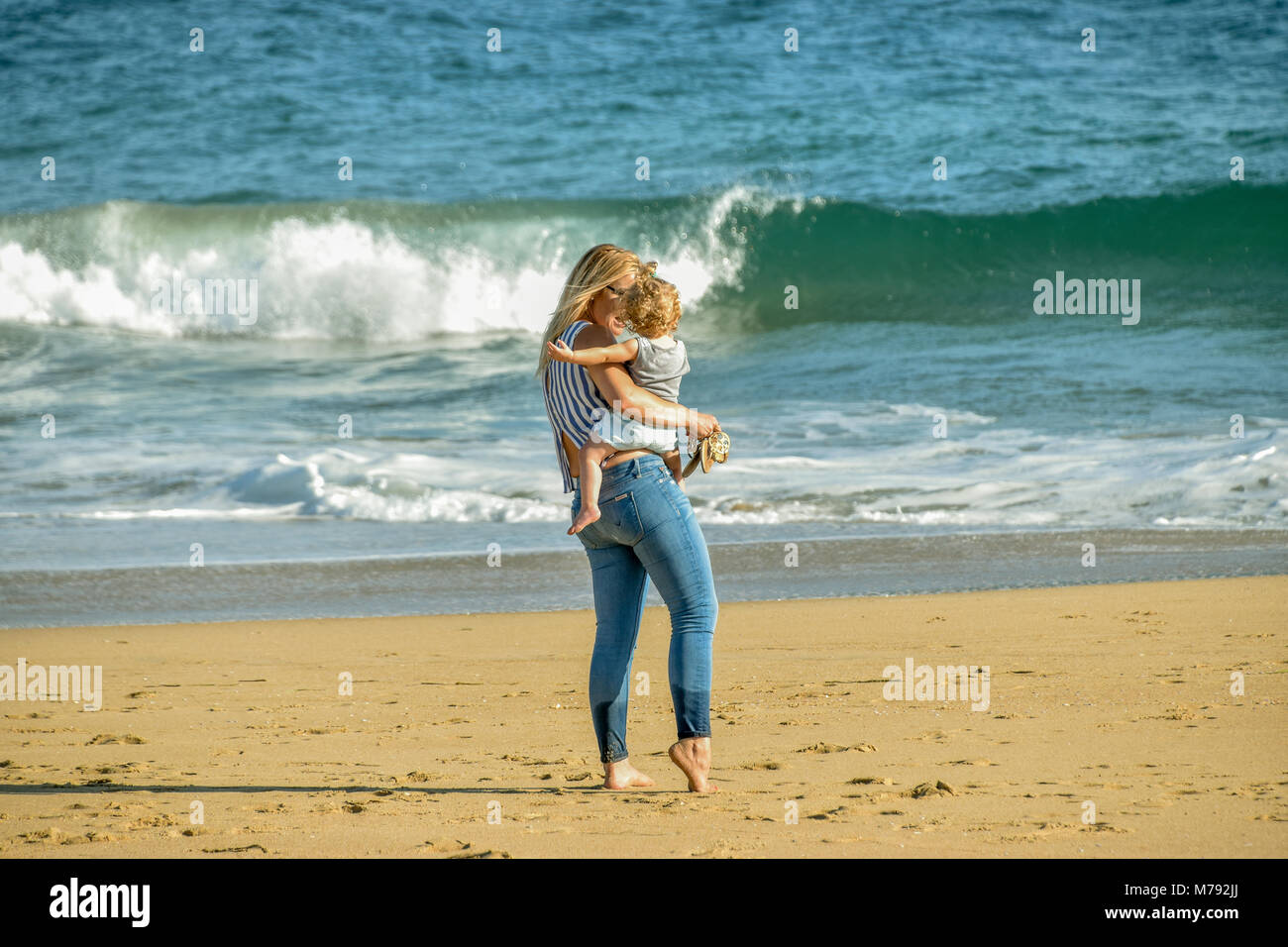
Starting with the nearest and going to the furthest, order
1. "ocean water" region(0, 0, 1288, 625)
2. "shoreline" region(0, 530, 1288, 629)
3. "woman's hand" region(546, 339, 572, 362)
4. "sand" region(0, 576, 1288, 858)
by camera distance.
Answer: "sand" region(0, 576, 1288, 858)
"woman's hand" region(546, 339, 572, 362)
"shoreline" region(0, 530, 1288, 629)
"ocean water" region(0, 0, 1288, 625)

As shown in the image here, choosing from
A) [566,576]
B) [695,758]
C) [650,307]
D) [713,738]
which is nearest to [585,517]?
[650,307]

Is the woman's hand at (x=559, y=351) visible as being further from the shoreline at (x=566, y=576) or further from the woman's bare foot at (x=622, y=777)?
the shoreline at (x=566, y=576)

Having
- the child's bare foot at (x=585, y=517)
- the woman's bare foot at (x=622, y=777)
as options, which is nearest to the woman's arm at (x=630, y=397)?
the child's bare foot at (x=585, y=517)

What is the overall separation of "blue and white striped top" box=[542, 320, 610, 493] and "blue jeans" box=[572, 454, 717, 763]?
140 mm

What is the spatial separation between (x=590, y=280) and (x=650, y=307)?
21cm

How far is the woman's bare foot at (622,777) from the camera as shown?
3604mm

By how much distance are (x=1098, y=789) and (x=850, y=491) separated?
5.42m

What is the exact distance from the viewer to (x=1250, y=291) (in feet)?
53.5

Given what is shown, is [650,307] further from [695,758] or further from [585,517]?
[695,758]

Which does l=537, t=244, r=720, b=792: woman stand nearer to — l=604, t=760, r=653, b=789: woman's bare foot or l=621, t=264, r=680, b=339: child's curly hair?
l=621, t=264, r=680, b=339: child's curly hair

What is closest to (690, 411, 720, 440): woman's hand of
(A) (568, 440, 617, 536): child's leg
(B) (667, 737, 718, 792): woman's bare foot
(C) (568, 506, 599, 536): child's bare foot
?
(A) (568, 440, 617, 536): child's leg

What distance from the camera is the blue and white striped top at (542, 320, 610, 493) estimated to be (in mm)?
3391
